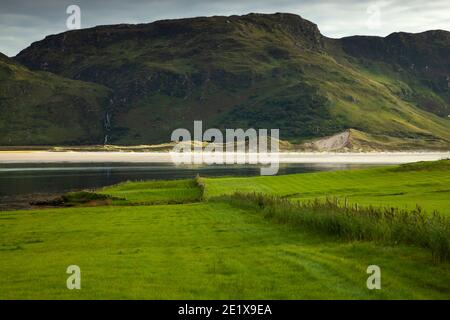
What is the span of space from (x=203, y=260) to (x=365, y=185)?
5445 centimetres

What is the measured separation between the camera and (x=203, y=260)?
2305cm

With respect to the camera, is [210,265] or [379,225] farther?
[379,225]

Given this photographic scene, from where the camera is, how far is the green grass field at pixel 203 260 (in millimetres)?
17456

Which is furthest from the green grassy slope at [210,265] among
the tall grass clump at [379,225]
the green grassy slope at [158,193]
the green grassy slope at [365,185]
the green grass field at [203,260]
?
the green grassy slope at [158,193]

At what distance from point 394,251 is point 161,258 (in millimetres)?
9730

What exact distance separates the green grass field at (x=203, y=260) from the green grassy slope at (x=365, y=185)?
10.7 m

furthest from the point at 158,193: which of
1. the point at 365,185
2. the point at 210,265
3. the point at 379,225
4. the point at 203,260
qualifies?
the point at 210,265

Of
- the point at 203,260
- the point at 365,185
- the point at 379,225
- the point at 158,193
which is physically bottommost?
the point at 158,193

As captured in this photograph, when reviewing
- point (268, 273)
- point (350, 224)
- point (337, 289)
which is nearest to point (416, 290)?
point (337, 289)

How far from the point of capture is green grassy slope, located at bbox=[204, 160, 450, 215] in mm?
56459

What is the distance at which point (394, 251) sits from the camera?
73.5 feet

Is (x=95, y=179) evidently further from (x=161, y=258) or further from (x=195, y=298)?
(x=195, y=298)

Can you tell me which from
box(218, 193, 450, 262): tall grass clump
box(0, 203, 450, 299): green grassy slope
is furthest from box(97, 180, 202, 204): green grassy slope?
box(218, 193, 450, 262): tall grass clump

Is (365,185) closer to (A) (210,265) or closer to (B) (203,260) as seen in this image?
(B) (203,260)
